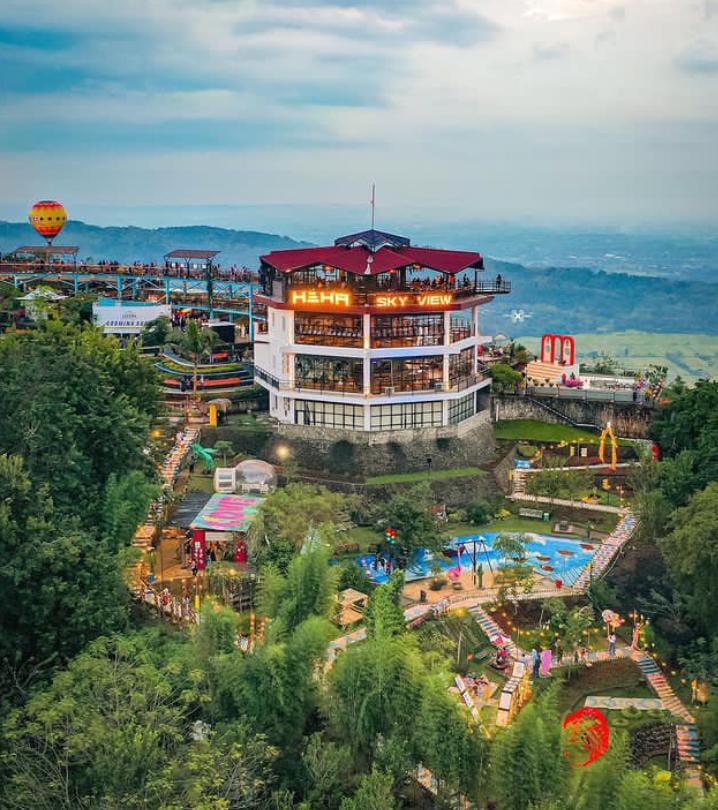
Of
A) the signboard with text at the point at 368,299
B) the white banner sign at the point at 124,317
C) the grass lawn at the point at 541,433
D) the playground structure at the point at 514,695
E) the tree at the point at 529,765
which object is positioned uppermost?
the signboard with text at the point at 368,299

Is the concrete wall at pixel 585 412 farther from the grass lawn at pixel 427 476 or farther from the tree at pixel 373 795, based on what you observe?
the tree at pixel 373 795

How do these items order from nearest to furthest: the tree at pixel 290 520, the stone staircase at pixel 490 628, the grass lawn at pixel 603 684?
the grass lawn at pixel 603 684
the stone staircase at pixel 490 628
the tree at pixel 290 520

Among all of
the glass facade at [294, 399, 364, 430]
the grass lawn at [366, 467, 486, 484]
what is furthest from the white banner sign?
the grass lawn at [366, 467, 486, 484]

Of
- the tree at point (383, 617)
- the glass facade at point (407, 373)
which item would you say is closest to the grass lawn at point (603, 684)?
the tree at point (383, 617)

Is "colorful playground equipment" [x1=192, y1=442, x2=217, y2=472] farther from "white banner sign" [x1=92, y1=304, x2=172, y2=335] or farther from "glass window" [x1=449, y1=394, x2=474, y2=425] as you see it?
"white banner sign" [x1=92, y1=304, x2=172, y2=335]

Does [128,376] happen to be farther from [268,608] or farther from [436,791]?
[436,791]

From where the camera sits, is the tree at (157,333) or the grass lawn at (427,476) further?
the tree at (157,333)

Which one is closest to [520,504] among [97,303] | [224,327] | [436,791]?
[436,791]
